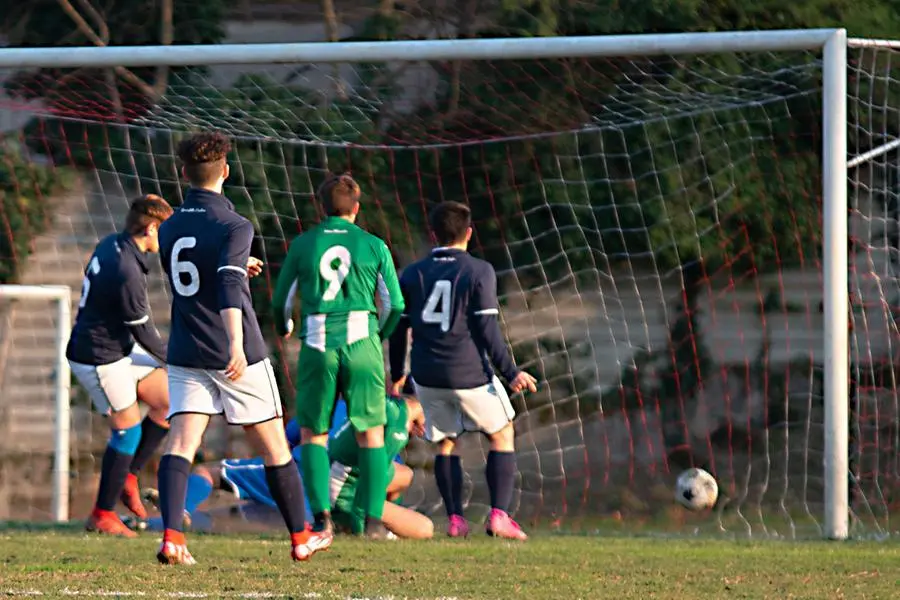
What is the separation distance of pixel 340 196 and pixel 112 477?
5.53 ft

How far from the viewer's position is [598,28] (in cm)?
1180

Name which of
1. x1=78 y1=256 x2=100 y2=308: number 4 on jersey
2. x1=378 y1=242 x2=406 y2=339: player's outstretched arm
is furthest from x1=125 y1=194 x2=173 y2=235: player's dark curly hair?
x1=378 y1=242 x2=406 y2=339: player's outstretched arm

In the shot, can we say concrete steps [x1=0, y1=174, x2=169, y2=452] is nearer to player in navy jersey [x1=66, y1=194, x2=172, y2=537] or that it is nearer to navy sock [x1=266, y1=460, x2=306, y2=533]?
player in navy jersey [x1=66, y1=194, x2=172, y2=537]

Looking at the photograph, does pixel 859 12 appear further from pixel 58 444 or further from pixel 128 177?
pixel 58 444

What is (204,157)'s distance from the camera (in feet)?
19.6

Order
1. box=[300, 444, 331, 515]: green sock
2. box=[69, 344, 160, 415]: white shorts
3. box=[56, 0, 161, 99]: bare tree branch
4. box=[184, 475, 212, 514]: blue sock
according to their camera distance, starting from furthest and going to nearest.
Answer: box=[56, 0, 161, 99]: bare tree branch < box=[184, 475, 212, 514]: blue sock < box=[69, 344, 160, 415]: white shorts < box=[300, 444, 331, 515]: green sock

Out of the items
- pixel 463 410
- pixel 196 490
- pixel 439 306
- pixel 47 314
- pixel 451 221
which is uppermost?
pixel 451 221

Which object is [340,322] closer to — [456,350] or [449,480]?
[456,350]

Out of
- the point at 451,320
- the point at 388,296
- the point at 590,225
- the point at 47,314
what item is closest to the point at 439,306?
the point at 451,320

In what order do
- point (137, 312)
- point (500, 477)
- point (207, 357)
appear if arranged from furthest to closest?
point (500, 477) < point (137, 312) < point (207, 357)

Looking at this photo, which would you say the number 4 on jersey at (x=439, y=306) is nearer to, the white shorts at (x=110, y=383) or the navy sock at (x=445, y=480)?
the navy sock at (x=445, y=480)

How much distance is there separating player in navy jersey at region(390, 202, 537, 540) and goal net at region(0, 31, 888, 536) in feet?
8.75

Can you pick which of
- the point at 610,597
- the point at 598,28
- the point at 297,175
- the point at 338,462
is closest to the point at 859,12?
the point at 598,28

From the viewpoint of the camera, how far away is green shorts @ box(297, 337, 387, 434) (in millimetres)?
7266
